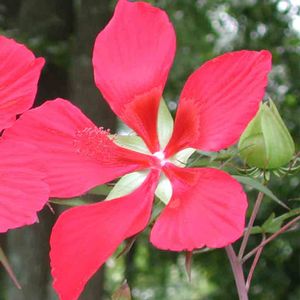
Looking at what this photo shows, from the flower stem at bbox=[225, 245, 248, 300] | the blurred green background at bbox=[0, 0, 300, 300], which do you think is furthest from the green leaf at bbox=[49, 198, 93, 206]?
the blurred green background at bbox=[0, 0, 300, 300]

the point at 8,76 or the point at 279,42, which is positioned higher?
the point at 8,76

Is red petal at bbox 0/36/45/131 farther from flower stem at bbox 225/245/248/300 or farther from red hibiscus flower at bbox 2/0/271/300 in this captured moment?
flower stem at bbox 225/245/248/300

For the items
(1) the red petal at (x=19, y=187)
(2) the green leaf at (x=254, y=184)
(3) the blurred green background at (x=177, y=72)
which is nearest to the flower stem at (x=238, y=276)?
(2) the green leaf at (x=254, y=184)

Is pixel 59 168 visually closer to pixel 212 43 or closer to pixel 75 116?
pixel 75 116

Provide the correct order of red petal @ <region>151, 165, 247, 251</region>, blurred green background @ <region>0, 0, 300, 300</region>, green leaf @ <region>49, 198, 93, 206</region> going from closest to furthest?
red petal @ <region>151, 165, 247, 251</region>, green leaf @ <region>49, 198, 93, 206</region>, blurred green background @ <region>0, 0, 300, 300</region>

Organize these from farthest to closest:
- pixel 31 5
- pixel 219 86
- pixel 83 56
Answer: pixel 31 5, pixel 83 56, pixel 219 86

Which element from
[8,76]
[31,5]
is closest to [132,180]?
[8,76]

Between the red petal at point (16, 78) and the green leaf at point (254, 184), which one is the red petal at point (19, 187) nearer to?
the red petal at point (16, 78)
